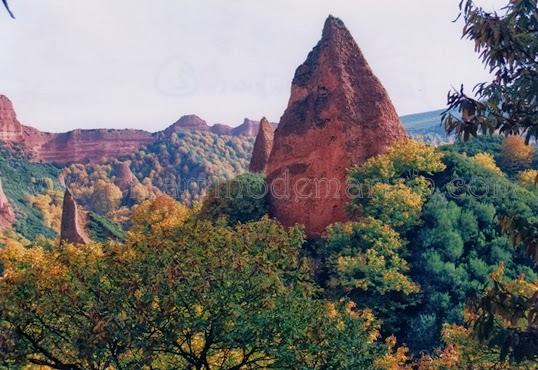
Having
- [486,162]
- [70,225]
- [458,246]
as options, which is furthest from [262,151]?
[458,246]

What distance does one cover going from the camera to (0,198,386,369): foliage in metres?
12.9

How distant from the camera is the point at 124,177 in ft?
452

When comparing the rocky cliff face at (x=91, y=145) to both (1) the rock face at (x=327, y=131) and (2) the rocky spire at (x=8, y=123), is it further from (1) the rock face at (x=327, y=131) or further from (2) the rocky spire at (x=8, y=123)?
(1) the rock face at (x=327, y=131)

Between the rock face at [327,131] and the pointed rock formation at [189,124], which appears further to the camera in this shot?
the pointed rock formation at [189,124]

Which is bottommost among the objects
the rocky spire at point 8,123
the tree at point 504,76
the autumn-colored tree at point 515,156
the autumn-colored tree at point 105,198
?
the autumn-colored tree at point 105,198

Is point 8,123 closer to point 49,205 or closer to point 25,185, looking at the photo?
point 25,185

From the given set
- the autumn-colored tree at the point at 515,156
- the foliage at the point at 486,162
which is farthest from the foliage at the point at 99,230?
the foliage at the point at 486,162

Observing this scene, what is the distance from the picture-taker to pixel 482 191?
107 feet

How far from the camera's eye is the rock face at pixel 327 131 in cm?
3459

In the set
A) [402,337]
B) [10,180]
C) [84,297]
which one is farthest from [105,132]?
[84,297]

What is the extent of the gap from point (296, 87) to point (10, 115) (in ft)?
398

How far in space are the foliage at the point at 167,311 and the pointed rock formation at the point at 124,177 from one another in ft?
390

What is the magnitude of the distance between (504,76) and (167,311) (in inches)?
293

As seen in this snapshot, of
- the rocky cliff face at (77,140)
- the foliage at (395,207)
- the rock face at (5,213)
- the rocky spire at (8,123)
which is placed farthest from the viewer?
the rocky cliff face at (77,140)
